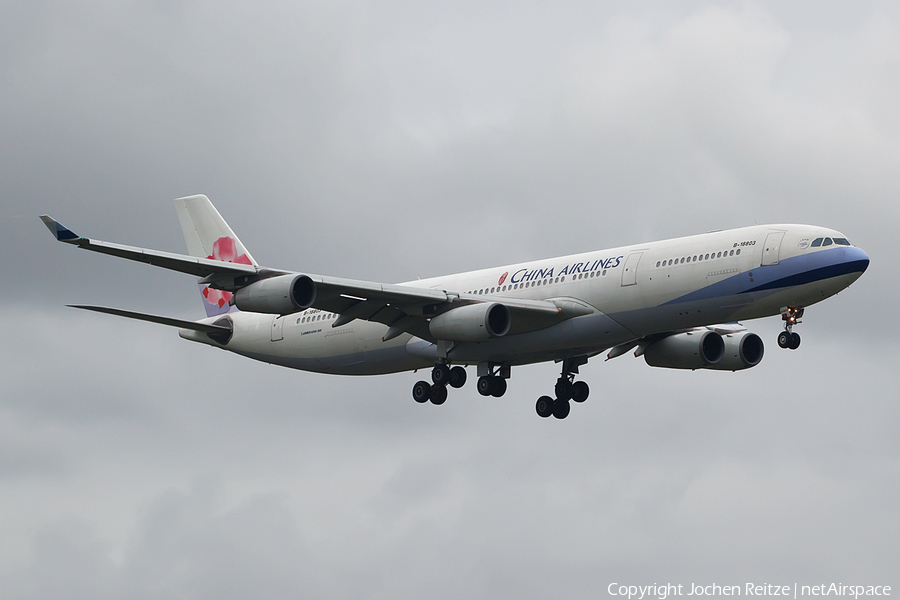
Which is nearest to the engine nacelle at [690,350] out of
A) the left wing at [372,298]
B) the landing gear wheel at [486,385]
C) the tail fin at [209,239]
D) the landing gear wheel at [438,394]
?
the left wing at [372,298]

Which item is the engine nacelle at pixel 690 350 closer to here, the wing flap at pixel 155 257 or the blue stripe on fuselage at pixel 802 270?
the blue stripe on fuselage at pixel 802 270

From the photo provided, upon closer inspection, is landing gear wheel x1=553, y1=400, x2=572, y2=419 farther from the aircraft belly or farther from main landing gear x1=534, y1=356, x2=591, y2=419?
the aircraft belly

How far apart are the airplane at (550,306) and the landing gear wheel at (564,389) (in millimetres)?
67

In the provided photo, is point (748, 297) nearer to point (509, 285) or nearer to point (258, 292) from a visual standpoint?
point (509, 285)

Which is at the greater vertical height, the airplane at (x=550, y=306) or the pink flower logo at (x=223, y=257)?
the pink flower logo at (x=223, y=257)

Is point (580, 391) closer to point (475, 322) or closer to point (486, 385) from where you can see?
point (486, 385)

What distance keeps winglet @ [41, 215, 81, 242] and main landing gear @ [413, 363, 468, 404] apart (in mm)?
16558

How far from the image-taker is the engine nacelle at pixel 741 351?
54.3 meters

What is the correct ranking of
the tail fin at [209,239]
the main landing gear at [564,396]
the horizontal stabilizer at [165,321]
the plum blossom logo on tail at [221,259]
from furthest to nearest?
the tail fin at [209,239], the plum blossom logo on tail at [221,259], the main landing gear at [564,396], the horizontal stabilizer at [165,321]

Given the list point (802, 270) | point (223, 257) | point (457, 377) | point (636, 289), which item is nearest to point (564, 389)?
point (457, 377)

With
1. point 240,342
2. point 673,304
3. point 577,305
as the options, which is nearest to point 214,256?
point 240,342

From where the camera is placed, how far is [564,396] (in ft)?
186

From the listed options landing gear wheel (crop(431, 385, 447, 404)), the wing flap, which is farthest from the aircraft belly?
the wing flap

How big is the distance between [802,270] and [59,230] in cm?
2531
